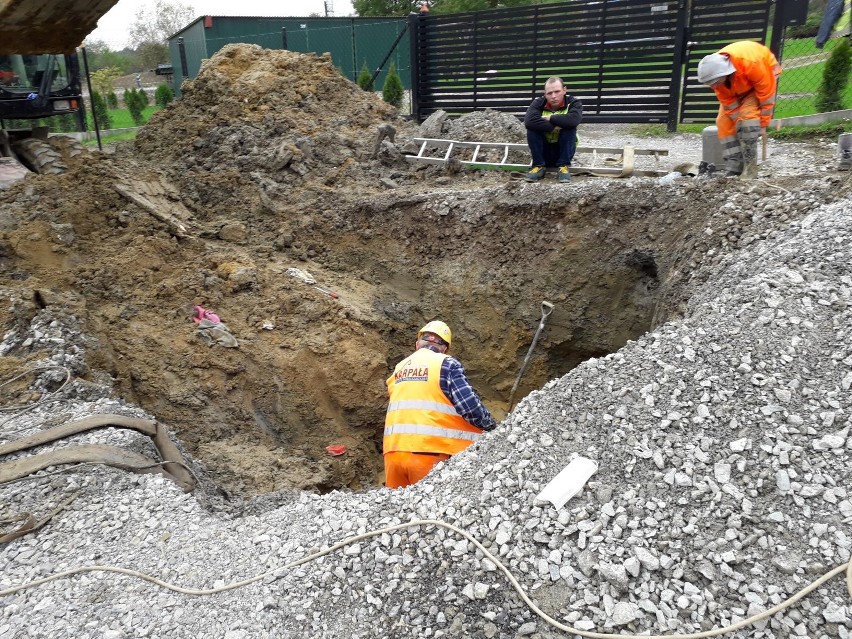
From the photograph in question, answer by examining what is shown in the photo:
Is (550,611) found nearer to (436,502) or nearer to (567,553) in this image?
(567,553)

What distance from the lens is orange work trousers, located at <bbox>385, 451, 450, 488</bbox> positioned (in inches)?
163

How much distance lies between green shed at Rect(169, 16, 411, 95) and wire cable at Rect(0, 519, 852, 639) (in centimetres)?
1613

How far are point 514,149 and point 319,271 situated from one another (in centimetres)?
325

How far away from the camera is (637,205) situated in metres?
6.38

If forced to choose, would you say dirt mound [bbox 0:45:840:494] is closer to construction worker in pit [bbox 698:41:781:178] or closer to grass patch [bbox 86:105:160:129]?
construction worker in pit [bbox 698:41:781:178]

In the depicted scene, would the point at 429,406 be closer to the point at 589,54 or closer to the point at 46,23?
the point at 46,23

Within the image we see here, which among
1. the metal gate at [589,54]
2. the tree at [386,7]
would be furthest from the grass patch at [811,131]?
the tree at [386,7]

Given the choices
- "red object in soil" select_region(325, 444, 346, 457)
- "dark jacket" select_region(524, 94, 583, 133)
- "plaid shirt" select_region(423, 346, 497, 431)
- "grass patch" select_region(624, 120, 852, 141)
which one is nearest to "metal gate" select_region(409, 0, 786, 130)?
"grass patch" select_region(624, 120, 852, 141)

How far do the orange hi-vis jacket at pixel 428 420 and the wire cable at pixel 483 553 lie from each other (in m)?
1.20

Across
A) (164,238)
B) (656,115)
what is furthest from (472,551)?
(656,115)

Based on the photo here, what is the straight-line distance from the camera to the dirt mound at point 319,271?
211 inches

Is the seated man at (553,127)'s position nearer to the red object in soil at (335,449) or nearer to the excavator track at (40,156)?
the red object in soil at (335,449)

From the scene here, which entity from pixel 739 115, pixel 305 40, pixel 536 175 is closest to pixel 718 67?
pixel 739 115

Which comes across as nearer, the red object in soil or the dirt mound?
the dirt mound
